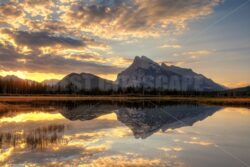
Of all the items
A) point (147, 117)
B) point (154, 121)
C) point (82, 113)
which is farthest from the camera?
point (82, 113)

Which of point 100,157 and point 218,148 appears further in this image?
point 218,148

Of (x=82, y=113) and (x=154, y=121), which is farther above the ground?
(x=82, y=113)

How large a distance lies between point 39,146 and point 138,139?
553 cm

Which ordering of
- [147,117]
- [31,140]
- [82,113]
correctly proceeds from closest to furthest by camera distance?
1. [31,140]
2. [147,117]
3. [82,113]

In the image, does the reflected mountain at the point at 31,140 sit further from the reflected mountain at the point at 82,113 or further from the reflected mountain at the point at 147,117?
the reflected mountain at the point at 82,113

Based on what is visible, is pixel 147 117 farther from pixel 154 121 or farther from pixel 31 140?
pixel 31 140

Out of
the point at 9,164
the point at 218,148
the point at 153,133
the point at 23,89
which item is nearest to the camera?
the point at 9,164

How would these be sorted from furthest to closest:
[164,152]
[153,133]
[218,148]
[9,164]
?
[153,133] → [218,148] → [164,152] → [9,164]

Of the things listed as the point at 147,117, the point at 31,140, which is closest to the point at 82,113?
the point at 147,117

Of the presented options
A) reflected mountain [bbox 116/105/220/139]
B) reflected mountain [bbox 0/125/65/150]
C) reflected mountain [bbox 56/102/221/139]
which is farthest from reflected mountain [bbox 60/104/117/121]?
reflected mountain [bbox 0/125/65/150]

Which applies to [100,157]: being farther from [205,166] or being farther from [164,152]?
[205,166]

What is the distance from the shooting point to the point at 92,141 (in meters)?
15.8

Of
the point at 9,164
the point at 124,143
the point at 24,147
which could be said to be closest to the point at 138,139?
the point at 124,143

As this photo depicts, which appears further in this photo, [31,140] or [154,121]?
[154,121]
